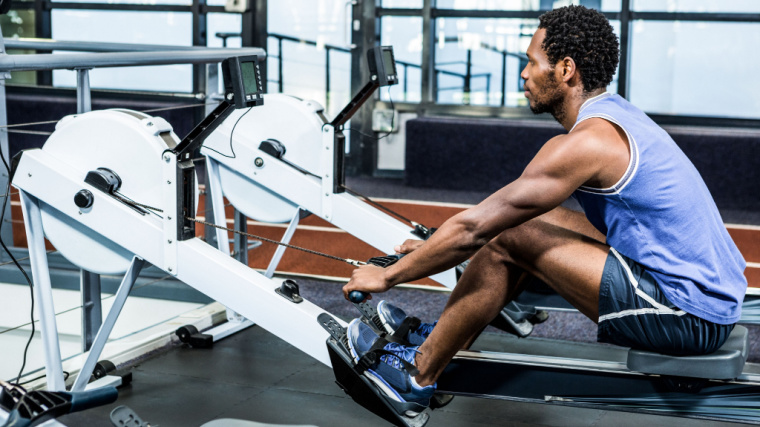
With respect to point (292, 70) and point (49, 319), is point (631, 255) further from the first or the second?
point (292, 70)

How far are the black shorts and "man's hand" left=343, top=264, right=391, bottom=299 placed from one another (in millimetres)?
499

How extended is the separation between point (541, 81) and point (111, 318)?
1.40m

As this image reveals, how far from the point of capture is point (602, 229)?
212 cm

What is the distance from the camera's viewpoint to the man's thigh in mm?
1984

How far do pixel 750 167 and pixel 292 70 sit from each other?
3586 millimetres

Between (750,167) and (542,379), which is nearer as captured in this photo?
(542,379)

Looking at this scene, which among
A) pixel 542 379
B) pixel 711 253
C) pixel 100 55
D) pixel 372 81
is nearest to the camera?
pixel 711 253

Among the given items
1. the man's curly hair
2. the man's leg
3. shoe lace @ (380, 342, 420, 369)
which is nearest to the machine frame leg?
shoe lace @ (380, 342, 420, 369)

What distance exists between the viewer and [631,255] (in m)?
1.96

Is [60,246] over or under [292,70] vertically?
under

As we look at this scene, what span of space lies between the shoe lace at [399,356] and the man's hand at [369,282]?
23cm

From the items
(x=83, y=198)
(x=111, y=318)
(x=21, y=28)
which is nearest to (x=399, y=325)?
(x=111, y=318)

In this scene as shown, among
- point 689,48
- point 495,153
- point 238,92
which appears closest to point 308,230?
point 495,153

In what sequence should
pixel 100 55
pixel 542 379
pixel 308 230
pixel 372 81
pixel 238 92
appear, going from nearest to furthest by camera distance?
pixel 542 379 < pixel 238 92 < pixel 100 55 < pixel 372 81 < pixel 308 230
